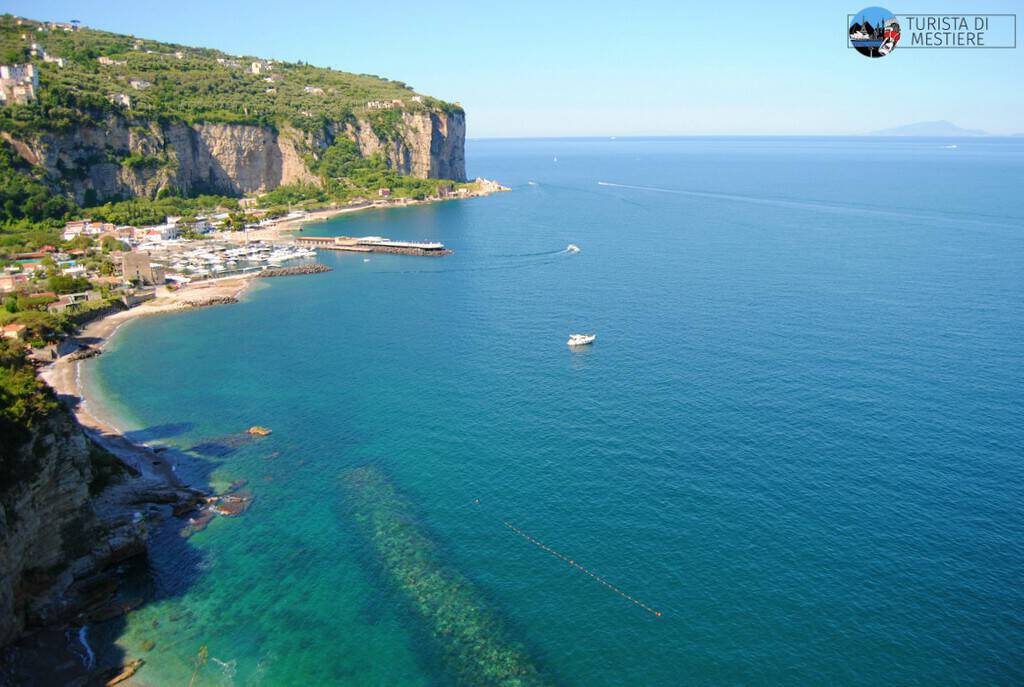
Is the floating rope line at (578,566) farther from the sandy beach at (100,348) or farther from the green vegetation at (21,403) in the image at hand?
the green vegetation at (21,403)

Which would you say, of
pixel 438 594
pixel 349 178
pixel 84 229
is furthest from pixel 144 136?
pixel 438 594

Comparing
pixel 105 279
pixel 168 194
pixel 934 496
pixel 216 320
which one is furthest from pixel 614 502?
pixel 168 194

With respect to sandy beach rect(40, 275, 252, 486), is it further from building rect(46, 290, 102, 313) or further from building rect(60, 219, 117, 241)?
building rect(60, 219, 117, 241)

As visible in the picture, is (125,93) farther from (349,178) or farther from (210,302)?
(210,302)

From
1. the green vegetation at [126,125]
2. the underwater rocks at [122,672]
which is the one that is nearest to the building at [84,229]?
the green vegetation at [126,125]

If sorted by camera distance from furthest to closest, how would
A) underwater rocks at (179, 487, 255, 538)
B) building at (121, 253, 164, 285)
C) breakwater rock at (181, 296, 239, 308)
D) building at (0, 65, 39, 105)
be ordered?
1. building at (0, 65, 39, 105)
2. building at (121, 253, 164, 285)
3. breakwater rock at (181, 296, 239, 308)
4. underwater rocks at (179, 487, 255, 538)

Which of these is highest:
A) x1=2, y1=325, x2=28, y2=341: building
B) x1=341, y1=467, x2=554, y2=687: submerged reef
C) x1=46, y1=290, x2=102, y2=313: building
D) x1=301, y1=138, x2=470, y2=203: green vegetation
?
x1=301, y1=138, x2=470, y2=203: green vegetation

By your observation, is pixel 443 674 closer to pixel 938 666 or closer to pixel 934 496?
pixel 938 666

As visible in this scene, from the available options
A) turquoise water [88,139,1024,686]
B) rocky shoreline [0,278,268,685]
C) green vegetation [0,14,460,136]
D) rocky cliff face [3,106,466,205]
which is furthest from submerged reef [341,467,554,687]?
A: green vegetation [0,14,460,136]
